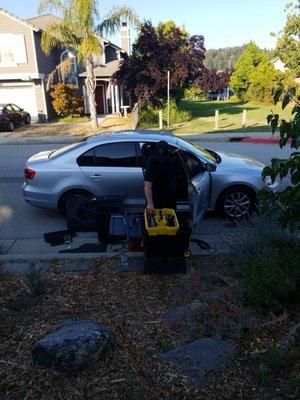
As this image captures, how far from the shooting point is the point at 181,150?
21.4 ft

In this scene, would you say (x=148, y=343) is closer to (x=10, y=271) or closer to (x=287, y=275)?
(x=287, y=275)

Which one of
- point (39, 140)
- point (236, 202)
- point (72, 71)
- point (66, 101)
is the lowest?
point (39, 140)

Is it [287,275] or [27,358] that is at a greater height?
[287,275]

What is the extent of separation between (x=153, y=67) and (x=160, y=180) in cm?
1743

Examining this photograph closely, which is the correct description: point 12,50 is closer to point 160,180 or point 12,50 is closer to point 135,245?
point 160,180

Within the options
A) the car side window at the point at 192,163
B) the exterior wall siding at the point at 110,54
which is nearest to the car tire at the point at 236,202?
the car side window at the point at 192,163

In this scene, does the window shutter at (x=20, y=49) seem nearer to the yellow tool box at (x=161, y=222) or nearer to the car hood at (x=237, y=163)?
the car hood at (x=237, y=163)

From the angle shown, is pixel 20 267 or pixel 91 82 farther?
pixel 91 82

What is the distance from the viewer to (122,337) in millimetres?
3393

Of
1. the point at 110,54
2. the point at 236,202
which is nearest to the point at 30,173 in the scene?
the point at 236,202

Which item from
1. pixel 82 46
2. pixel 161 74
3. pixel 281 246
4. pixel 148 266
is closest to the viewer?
pixel 281 246

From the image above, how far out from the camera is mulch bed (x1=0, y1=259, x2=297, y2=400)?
2.78 metres

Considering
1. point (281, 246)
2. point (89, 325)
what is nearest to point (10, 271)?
point (89, 325)

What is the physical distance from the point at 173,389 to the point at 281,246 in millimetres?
1974
